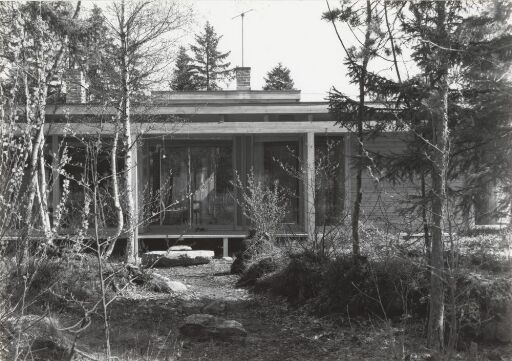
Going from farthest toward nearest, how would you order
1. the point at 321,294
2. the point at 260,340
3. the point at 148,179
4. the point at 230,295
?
the point at 148,179 < the point at 230,295 < the point at 321,294 < the point at 260,340

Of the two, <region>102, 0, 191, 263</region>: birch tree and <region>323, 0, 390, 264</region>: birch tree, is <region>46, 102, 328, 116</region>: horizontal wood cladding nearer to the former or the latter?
<region>102, 0, 191, 263</region>: birch tree

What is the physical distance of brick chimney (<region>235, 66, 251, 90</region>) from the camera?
73.0 ft

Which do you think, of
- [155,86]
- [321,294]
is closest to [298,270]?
[321,294]

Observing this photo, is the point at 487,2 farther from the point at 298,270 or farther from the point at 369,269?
the point at 298,270

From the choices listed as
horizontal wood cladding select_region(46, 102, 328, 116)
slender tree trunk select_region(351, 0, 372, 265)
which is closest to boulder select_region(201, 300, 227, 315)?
slender tree trunk select_region(351, 0, 372, 265)

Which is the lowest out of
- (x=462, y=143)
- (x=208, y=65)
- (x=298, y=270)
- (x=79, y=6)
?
(x=298, y=270)

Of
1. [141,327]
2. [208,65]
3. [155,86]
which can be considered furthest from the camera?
[208,65]

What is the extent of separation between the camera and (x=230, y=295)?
9906 mm

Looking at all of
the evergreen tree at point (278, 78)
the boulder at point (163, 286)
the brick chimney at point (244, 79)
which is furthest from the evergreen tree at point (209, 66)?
the boulder at point (163, 286)

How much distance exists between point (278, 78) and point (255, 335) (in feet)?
174

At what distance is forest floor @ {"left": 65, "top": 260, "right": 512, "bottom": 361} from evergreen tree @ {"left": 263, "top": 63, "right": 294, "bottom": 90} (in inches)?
1933

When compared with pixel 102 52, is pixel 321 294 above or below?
below

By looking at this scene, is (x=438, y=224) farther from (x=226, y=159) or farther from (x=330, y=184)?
(x=226, y=159)

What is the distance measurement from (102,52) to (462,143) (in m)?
8.44
